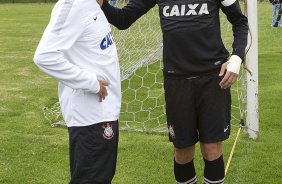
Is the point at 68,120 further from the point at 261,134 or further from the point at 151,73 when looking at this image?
the point at 151,73

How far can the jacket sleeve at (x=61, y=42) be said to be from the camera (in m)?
2.25

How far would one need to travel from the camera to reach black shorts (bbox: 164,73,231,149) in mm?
2779

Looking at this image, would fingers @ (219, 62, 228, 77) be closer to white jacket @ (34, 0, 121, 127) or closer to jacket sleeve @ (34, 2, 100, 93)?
white jacket @ (34, 0, 121, 127)

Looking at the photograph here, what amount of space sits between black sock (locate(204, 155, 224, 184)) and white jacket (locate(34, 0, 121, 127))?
76cm

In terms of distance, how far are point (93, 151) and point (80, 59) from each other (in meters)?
0.46

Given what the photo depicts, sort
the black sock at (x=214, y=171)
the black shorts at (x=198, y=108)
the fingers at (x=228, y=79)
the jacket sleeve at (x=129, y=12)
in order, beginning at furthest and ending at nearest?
1. the jacket sleeve at (x=129, y=12)
2. the black sock at (x=214, y=171)
3. the black shorts at (x=198, y=108)
4. the fingers at (x=228, y=79)

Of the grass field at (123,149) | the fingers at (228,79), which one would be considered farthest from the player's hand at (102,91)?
the grass field at (123,149)

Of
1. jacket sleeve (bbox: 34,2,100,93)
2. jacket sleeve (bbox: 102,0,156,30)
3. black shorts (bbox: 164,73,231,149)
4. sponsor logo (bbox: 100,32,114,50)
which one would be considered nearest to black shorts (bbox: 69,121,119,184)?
jacket sleeve (bbox: 34,2,100,93)

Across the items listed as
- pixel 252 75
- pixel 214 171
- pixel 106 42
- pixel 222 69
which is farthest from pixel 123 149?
pixel 106 42

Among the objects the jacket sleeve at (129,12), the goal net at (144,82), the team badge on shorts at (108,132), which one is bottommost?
the goal net at (144,82)

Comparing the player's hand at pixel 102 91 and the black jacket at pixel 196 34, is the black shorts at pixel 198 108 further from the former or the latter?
the player's hand at pixel 102 91

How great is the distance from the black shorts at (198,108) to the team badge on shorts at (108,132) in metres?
0.56

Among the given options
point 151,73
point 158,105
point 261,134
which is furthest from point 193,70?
point 151,73

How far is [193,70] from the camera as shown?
2.76m
